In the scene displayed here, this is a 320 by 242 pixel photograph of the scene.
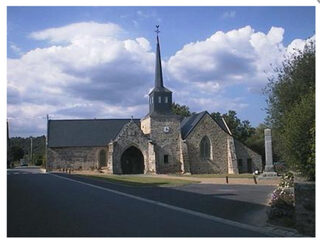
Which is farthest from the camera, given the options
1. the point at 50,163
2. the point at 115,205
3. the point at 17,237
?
the point at 50,163

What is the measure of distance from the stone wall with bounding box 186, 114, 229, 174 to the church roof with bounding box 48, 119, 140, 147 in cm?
1190

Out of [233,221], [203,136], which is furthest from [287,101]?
[203,136]

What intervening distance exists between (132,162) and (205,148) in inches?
348

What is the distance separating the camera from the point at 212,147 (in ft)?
154

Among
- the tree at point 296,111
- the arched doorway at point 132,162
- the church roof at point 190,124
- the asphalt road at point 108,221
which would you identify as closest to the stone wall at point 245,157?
the church roof at point 190,124

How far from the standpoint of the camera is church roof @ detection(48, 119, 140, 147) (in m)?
52.5

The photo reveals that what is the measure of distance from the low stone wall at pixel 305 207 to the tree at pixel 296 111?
0.77 m

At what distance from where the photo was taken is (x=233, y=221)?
1118 cm

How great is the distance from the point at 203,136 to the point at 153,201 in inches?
1228

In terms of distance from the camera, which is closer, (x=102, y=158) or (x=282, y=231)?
(x=282, y=231)

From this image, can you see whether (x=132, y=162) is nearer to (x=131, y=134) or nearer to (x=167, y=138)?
(x=131, y=134)

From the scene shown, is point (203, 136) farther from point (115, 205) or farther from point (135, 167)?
point (115, 205)

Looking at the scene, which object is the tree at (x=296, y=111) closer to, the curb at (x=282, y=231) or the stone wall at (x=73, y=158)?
the curb at (x=282, y=231)

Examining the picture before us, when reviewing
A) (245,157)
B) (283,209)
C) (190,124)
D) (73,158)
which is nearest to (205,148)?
(190,124)
